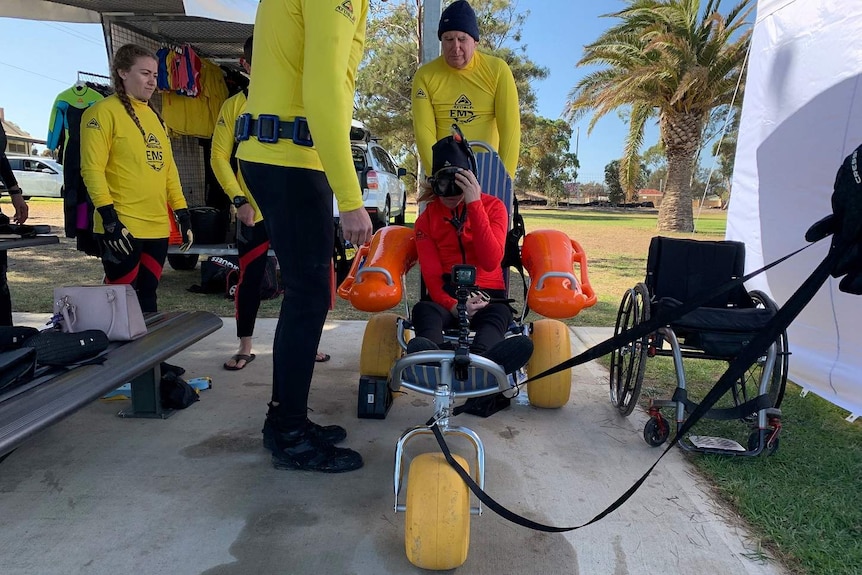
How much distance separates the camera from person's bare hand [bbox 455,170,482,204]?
2734 millimetres

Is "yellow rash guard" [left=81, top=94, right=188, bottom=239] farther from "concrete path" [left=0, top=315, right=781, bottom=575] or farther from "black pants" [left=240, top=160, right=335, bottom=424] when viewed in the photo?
"black pants" [left=240, top=160, right=335, bottom=424]

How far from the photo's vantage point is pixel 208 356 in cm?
439

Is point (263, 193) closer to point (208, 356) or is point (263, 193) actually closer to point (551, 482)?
point (551, 482)

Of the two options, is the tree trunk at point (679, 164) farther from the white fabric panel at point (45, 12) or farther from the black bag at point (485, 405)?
the black bag at point (485, 405)

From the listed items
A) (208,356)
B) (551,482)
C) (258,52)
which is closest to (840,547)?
(551,482)

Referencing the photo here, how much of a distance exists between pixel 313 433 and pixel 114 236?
5.27ft

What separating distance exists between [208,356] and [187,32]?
4.49 metres

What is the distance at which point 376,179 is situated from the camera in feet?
32.8

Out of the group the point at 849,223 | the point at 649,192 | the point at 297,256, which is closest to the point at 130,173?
the point at 297,256

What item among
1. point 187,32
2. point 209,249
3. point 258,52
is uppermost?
point 187,32

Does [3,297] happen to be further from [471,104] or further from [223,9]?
[471,104]

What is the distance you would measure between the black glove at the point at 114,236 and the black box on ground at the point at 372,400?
1.55m

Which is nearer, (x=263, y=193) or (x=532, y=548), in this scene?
(x=532, y=548)

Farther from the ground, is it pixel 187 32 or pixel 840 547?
pixel 187 32
